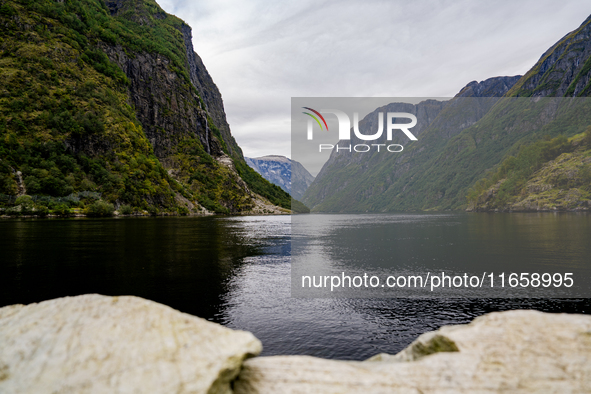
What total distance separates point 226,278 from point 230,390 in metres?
23.7

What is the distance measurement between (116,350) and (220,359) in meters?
1.62

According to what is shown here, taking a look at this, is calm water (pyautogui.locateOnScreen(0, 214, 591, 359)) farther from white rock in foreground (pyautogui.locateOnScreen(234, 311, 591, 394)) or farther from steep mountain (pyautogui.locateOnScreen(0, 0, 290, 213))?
steep mountain (pyautogui.locateOnScreen(0, 0, 290, 213))

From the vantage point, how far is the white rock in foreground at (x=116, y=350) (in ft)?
15.3

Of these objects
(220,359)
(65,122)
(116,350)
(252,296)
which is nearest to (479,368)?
(220,359)

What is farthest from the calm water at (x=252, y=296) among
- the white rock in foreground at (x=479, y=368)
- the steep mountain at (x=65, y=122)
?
the steep mountain at (x=65, y=122)

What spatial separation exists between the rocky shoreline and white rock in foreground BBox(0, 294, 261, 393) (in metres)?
0.02

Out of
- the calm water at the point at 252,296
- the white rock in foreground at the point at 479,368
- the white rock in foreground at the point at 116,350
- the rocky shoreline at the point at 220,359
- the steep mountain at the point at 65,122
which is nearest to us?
the white rock in foreground at the point at 116,350

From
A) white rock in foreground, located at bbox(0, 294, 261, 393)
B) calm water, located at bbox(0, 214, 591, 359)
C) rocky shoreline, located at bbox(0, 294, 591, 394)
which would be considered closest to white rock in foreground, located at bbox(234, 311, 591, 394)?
rocky shoreline, located at bbox(0, 294, 591, 394)

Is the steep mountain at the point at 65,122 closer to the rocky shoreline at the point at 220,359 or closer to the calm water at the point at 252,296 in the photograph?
the calm water at the point at 252,296

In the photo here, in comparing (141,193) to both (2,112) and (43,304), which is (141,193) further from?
(43,304)

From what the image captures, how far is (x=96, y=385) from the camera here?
4.56 metres

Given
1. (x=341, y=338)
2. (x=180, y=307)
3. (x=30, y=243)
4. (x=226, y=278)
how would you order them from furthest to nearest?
(x=30, y=243) → (x=226, y=278) → (x=180, y=307) → (x=341, y=338)

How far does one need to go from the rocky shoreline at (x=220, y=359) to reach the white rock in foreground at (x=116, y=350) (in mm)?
16

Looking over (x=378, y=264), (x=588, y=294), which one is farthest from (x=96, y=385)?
(x=378, y=264)
